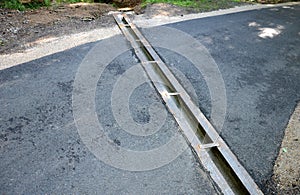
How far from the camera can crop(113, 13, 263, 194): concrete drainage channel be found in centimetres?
283

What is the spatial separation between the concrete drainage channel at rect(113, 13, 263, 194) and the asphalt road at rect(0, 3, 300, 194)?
11 cm

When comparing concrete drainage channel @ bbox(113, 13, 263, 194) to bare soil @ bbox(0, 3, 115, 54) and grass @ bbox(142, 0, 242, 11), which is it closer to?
bare soil @ bbox(0, 3, 115, 54)

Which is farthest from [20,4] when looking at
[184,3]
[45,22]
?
[184,3]

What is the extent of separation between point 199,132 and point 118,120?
3.63 ft

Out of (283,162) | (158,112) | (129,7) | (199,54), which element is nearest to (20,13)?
(129,7)

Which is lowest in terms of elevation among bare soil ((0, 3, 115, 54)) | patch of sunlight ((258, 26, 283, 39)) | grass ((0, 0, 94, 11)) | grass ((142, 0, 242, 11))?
patch of sunlight ((258, 26, 283, 39))

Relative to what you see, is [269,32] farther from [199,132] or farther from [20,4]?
[20,4]

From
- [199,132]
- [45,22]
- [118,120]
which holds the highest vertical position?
[45,22]

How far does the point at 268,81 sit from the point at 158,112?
2182 millimetres

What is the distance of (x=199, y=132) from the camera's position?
351 centimetres

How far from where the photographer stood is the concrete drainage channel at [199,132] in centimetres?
283

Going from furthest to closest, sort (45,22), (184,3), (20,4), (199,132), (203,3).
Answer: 1. (203,3)
2. (184,3)
3. (20,4)
4. (45,22)
5. (199,132)

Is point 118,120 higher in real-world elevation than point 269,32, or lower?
higher

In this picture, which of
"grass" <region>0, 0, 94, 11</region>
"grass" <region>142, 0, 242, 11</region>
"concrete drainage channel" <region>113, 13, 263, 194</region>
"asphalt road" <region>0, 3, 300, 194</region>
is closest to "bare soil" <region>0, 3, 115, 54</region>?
"grass" <region>0, 0, 94, 11</region>
